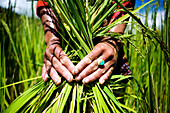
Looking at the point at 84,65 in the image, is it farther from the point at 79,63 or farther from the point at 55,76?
the point at 55,76

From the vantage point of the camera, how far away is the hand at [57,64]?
0.45 metres

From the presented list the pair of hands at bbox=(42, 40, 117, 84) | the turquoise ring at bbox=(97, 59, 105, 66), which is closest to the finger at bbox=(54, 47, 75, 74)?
the pair of hands at bbox=(42, 40, 117, 84)

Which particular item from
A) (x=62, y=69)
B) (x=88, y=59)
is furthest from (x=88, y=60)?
(x=62, y=69)

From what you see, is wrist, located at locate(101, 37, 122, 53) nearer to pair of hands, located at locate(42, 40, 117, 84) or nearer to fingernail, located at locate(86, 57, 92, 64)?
pair of hands, located at locate(42, 40, 117, 84)

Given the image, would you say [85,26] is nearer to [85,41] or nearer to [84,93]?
[85,41]

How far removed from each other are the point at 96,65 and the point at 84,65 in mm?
51

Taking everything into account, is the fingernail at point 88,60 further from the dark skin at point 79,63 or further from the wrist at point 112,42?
the wrist at point 112,42

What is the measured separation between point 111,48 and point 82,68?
146mm

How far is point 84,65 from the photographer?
1.47 ft

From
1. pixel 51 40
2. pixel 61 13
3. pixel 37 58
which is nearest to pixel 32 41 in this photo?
pixel 37 58

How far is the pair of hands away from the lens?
45 cm

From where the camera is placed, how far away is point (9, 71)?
102cm

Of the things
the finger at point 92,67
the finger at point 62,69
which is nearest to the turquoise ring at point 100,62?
the finger at point 92,67

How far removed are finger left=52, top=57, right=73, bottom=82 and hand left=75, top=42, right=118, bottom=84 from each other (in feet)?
0.09
